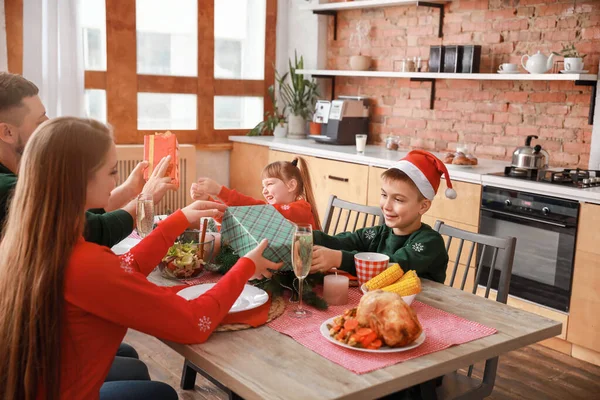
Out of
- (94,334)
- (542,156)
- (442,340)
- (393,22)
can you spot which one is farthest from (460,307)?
(393,22)

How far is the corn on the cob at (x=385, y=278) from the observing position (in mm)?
1714

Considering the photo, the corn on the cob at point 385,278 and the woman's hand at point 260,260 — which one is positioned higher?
the woman's hand at point 260,260

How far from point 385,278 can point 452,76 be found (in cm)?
266

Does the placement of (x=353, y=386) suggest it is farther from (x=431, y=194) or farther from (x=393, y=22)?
(x=393, y=22)

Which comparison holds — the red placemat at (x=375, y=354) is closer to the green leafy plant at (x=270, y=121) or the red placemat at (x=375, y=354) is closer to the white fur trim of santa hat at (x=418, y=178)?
the white fur trim of santa hat at (x=418, y=178)

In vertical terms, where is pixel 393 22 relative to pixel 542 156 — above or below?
above

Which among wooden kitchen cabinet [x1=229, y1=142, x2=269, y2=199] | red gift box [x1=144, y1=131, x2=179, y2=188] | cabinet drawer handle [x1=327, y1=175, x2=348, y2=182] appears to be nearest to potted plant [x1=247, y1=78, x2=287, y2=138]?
wooden kitchen cabinet [x1=229, y1=142, x2=269, y2=199]

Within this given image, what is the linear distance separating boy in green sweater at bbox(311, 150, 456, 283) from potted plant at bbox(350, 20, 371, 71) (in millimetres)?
2876

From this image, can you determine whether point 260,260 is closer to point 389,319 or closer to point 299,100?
point 389,319

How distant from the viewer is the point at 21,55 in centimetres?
439

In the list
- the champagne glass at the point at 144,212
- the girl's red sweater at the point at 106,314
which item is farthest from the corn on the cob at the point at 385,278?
the champagne glass at the point at 144,212

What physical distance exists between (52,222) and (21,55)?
355 centimetres

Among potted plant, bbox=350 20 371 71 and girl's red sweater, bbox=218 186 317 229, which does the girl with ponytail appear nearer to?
girl's red sweater, bbox=218 186 317 229

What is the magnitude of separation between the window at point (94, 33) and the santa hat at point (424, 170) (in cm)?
332
